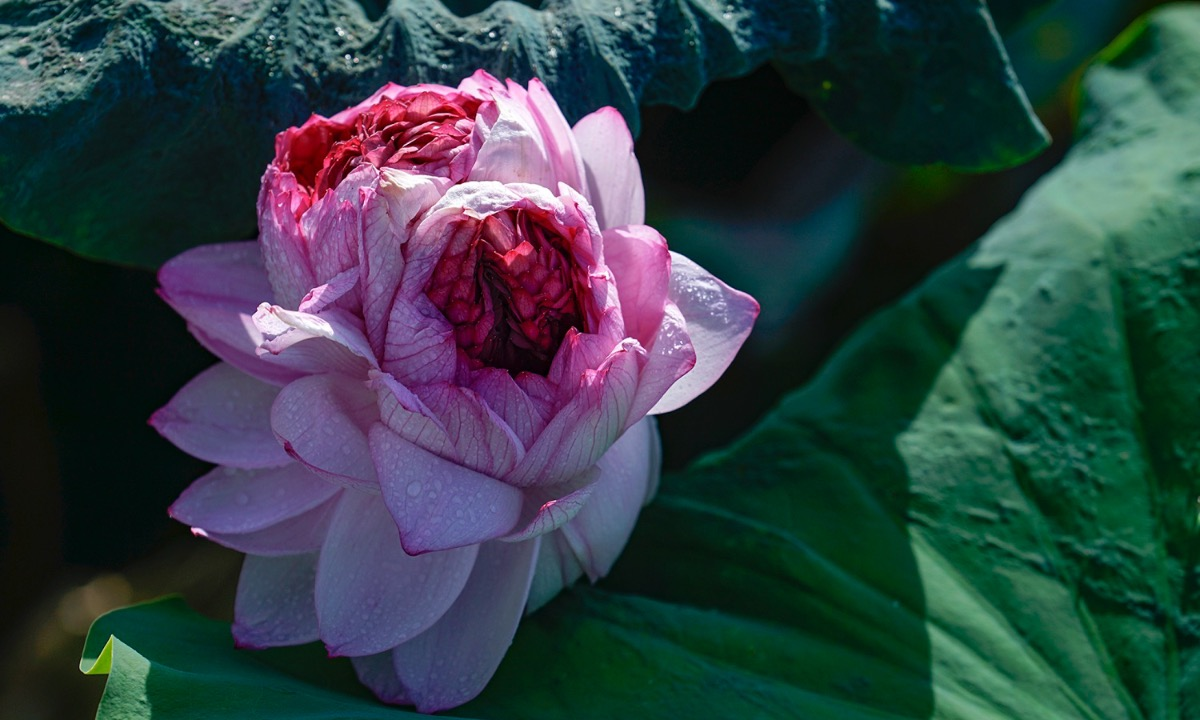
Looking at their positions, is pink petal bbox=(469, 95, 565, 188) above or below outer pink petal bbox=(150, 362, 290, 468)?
above

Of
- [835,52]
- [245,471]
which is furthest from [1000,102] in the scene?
[245,471]

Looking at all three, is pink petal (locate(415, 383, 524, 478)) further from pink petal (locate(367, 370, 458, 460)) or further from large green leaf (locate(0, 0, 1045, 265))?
large green leaf (locate(0, 0, 1045, 265))

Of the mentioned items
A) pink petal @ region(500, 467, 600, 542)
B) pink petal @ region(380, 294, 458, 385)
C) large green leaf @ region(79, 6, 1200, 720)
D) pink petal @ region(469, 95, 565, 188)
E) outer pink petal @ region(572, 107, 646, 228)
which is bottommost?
large green leaf @ region(79, 6, 1200, 720)

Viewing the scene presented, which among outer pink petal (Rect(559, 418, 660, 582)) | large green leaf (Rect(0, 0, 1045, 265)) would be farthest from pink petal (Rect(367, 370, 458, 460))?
large green leaf (Rect(0, 0, 1045, 265))

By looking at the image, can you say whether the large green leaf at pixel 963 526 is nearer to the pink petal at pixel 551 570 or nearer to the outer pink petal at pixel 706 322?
the pink petal at pixel 551 570

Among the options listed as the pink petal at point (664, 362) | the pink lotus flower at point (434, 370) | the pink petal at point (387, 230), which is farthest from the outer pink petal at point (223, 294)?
the pink petal at point (664, 362)
